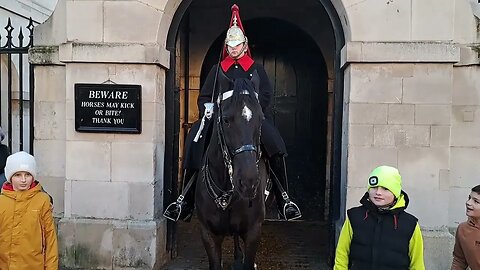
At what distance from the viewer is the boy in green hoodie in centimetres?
299

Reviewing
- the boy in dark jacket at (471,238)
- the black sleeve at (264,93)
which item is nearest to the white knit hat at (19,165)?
the black sleeve at (264,93)

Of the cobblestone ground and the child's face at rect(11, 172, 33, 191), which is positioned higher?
the child's face at rect(11, 172, 33, 191)

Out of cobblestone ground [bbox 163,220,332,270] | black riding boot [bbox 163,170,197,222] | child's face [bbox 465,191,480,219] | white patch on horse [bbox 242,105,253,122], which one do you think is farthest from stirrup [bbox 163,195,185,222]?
child's face [bbox 465,191,480,219]

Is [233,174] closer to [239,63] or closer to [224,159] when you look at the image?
[224,159]

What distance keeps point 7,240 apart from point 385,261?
9.36 feet

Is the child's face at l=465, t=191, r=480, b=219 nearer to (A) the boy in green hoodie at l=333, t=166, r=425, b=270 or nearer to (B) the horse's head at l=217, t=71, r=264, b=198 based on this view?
(A) the boy in green hoodie at l=333, t=166, r=425, b=270

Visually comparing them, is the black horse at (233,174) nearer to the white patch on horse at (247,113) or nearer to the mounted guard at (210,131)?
the white patch on horse at (247,113)

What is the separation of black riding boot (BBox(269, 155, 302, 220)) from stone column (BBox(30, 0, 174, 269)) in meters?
1.58

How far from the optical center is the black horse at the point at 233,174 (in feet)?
11.0

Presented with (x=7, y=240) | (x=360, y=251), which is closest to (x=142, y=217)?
(x=7, y=240)

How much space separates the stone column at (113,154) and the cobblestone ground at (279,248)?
0.72 metres

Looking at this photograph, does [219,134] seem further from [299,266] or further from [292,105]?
[292,105]

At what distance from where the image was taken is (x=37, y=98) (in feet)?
19.6

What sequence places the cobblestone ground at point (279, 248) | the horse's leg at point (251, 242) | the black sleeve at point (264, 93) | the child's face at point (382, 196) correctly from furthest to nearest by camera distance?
the cobblestone ground at point (279, 248), the black sleeve at point (264, 93), the horse's leg at point (251, 242), the child's face at point (382, 196)
